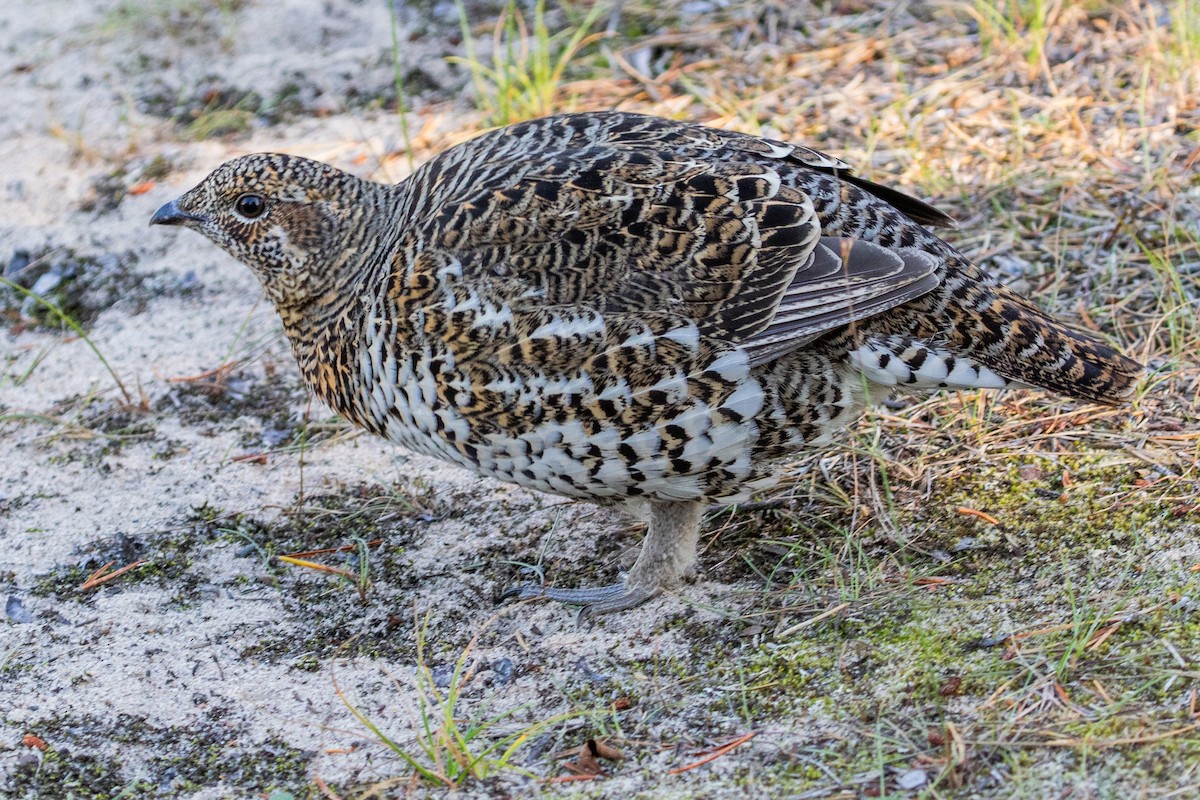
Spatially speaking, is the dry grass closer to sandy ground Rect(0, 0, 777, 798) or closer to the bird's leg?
the bird's leg

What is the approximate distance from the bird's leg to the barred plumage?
0.29ft

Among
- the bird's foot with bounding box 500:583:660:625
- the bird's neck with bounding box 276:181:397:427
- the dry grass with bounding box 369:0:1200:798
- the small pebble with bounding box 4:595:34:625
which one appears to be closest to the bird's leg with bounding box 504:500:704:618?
the bird's foot with bounding box 500:583:660:625

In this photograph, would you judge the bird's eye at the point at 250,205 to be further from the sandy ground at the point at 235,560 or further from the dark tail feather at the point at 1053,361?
the dark tail feather at the point at 1053,361

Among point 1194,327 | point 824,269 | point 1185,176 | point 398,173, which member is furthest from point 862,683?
point 398,173

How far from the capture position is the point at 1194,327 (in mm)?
4598

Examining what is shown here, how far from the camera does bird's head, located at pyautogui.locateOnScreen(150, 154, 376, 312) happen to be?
14.2ft

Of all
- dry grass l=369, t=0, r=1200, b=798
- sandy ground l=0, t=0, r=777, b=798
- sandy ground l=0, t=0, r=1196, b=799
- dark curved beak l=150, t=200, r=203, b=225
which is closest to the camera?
dry grass l=369, t=0, r=1200, b=798

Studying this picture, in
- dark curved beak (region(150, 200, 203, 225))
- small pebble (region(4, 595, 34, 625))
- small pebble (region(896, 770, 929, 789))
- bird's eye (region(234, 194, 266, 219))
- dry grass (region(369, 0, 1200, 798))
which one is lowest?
small pebble (region(4, 595, 34, 625))

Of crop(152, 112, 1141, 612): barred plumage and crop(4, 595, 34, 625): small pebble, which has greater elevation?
crop(152, 112, 1141, 612): barred plumage

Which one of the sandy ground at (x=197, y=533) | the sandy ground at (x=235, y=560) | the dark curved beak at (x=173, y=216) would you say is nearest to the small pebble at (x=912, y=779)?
the sandy ground at (x=235, y=560)

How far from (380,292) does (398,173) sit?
2.74 m

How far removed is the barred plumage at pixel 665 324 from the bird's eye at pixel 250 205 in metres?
0.61

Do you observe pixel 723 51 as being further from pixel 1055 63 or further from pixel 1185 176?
pixel 1185 176

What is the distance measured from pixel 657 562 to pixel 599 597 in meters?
0.23
